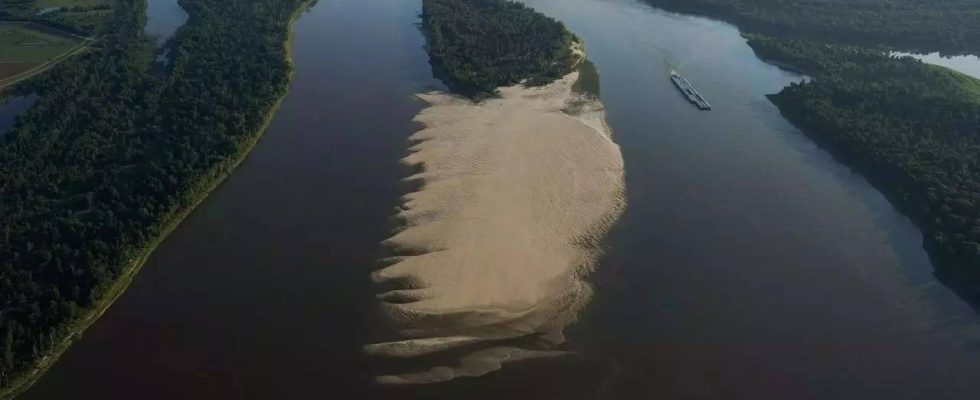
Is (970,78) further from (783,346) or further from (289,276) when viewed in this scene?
(289,276)

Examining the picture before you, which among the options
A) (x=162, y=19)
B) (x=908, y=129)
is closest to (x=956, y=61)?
(x=908, y=129)

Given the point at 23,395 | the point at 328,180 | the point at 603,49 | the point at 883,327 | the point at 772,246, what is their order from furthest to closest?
the point at 603,49 < the point at 328,180 < the point at 772,246 < the point at 883,327 < the point at 23,395

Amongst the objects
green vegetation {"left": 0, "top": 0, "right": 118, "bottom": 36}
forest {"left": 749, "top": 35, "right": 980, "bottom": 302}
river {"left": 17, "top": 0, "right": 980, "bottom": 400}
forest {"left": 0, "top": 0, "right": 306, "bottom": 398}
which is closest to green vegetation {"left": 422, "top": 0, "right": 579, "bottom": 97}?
river {"left": 17, "top": 0, "right": 980, "bottom": 400}

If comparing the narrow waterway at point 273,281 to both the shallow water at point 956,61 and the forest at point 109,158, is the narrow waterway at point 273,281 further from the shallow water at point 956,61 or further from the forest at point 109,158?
the shallow water at point 956,61

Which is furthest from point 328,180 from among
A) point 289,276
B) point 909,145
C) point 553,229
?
point 909,145

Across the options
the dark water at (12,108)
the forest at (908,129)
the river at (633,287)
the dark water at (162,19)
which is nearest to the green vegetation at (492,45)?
the river at (633,287)

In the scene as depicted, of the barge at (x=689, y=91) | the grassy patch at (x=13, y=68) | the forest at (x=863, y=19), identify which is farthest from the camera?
the forest at (x=863, y=19)
